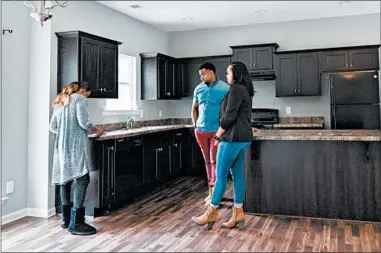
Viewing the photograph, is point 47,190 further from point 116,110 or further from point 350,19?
point 350,19

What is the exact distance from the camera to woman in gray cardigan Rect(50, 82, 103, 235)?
3.41 m

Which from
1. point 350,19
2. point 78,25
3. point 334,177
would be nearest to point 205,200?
point 334,177

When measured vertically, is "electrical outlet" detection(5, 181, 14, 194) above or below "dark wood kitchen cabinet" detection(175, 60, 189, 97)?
below

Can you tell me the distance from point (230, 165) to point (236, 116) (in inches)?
17.9

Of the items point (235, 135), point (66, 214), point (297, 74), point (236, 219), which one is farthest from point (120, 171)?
point (297, 74)

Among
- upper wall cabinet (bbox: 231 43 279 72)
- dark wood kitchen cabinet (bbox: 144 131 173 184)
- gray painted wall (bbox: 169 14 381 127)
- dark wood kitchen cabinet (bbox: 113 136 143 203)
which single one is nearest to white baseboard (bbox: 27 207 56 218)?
dark wood kitchen cabinet (bbox: 113 136 143 203)

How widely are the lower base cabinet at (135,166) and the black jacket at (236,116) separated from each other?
4.72 feet

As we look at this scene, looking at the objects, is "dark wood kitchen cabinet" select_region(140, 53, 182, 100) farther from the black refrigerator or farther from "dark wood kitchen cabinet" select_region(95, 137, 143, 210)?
the black refrigerator

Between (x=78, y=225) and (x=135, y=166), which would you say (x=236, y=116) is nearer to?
(x=78, y=225)

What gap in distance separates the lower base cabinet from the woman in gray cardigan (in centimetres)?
41

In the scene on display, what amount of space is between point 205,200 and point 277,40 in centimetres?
351

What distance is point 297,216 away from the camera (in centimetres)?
380

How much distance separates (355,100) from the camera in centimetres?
559

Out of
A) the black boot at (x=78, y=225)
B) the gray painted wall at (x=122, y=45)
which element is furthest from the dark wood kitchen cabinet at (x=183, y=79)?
the black boot at (x=78, y=225)
